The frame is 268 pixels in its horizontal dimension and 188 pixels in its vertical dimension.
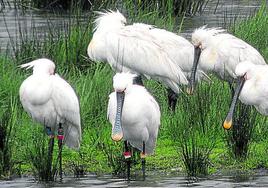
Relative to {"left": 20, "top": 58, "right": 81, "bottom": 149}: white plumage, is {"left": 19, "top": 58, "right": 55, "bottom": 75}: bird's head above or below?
above

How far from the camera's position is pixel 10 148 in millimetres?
8820

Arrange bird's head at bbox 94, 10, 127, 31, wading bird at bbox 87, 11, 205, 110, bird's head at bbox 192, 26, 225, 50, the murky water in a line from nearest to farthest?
the murky water → wading bird at bbox 87, 11, 205, 110 → bird's head at bbox 94, 10, 127, 31 → bird's head at bbox 192, 26, 225, 50

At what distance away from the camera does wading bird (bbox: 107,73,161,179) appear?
881cm

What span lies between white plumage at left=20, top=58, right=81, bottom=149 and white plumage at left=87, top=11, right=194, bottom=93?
251 cm

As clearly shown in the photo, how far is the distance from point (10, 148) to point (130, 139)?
1102mm

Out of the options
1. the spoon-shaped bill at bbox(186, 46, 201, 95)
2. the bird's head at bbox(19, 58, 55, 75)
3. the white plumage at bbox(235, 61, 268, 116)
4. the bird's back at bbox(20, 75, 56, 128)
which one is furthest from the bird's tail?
the spoon-shaped bill at bbox(186, 46, 201, 95)

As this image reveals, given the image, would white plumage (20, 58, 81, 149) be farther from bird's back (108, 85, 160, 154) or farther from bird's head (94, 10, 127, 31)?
bird's head (94, 10, 127, 31)

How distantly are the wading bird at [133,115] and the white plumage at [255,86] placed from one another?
96cm

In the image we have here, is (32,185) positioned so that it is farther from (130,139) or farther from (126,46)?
(126,46)

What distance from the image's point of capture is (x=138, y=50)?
39.4 ft

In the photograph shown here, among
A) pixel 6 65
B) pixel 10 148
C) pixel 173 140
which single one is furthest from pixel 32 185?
pixel 6 65

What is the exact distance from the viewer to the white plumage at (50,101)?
929 centimetres

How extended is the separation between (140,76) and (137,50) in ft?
1.08

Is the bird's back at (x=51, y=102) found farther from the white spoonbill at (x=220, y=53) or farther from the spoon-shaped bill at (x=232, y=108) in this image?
the white spoonbill at (x=220, y=53)
